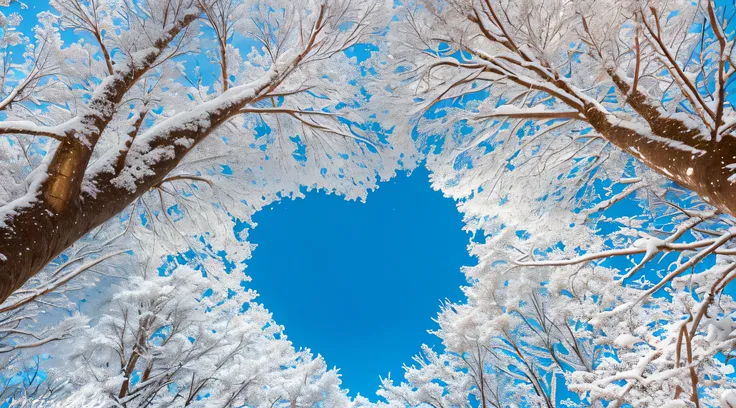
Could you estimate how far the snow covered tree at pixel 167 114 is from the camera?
2.20 metres

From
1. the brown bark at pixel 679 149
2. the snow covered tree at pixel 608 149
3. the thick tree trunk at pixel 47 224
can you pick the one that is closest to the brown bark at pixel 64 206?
the thick tree trunk at pixel 47 224

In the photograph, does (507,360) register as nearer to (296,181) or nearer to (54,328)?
(296,181)

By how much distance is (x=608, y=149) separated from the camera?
3955mm

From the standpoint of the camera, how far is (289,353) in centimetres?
1362

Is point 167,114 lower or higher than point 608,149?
lower

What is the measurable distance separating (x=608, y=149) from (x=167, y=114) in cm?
577

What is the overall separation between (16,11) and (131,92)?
114cm

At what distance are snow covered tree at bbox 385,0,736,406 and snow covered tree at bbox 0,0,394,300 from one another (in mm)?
996

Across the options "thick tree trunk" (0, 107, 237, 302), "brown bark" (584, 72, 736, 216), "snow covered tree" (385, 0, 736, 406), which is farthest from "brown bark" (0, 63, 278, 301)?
"brown bark" (584, 72, 736, 216)

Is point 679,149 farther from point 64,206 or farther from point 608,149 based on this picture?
point 64,206

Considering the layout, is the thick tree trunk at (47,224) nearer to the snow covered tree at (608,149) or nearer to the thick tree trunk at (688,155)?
the snow covered tree at (608,149)

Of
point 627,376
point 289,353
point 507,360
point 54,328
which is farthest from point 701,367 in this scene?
point 289,353

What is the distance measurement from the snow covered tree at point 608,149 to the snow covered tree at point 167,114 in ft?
3.27

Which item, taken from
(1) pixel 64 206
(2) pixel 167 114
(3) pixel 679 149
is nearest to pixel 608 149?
(3) pixel 679 149
